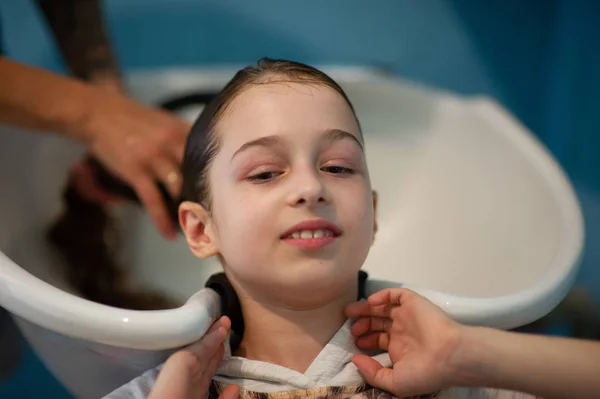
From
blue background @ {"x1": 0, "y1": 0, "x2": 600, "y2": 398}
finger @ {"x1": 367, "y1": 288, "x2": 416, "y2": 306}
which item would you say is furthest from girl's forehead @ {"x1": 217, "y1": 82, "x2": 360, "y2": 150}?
blue background @ {"x1": 0, "y1": 0, "x2": 600, "y2": 398}

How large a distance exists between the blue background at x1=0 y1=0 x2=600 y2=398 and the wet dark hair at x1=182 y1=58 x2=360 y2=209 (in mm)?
715

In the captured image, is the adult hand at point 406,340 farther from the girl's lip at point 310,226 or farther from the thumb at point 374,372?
the girl's lip at point 310,226

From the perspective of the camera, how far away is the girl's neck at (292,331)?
2.22ft

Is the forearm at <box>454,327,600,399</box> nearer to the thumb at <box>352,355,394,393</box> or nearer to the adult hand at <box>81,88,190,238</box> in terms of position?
the thumb at <box>352,355,394,393</box>

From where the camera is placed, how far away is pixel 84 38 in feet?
3.85

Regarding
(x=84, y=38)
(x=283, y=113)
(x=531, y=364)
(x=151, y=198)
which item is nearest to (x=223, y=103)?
(x=283, y=113)

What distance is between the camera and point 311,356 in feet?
2.22

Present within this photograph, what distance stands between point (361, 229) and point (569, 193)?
0.40 m

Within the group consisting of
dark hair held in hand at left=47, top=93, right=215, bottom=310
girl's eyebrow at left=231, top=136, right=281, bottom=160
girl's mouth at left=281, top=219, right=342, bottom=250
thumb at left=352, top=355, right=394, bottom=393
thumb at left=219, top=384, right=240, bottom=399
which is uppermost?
girl's eyebrow at left=231, top=136, right=281, bottom=160

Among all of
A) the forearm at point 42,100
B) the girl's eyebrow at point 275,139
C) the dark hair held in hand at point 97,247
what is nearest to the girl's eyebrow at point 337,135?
the girl's eyebrow at point 275,139

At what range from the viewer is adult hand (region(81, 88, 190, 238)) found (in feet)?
3.11

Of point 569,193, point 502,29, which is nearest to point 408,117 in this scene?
point 569,193

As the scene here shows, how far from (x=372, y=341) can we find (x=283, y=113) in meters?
0.26

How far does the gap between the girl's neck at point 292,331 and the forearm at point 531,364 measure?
158 mm
